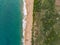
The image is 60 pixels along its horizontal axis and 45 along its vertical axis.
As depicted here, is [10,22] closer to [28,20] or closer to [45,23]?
[28,20]

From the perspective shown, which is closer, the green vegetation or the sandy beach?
the sandy beach

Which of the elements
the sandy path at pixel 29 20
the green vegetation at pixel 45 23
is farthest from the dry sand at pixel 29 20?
the green vegetation at pixel 45 23

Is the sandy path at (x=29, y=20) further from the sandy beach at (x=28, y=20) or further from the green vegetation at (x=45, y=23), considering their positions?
the green vegetation at (x=45, y=23)

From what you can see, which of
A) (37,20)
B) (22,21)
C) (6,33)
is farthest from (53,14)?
(6,33)

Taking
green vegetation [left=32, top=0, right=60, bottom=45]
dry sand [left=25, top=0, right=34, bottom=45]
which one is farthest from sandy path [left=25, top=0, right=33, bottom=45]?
Answer: green vegetation [left=32, top=0, right=60, bottom=45]

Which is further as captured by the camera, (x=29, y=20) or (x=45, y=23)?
(x=45, y=23)

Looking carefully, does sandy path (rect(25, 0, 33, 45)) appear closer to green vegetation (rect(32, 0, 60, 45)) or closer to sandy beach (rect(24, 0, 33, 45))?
sandy beach (rect(24, 0, 33, 45))

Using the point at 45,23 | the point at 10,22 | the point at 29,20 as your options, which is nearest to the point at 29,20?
the point at 29,20
